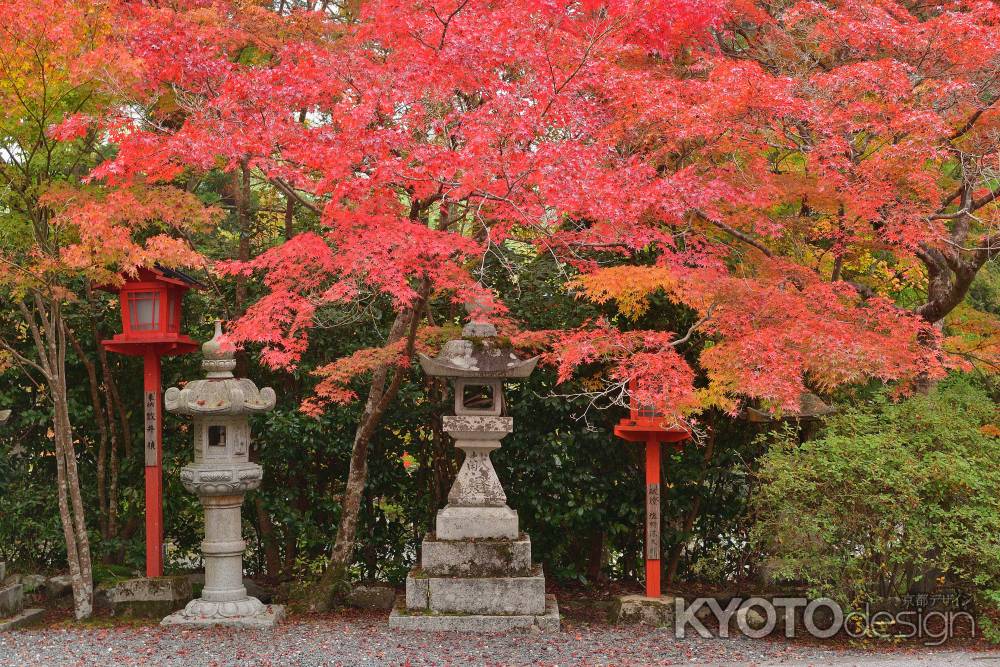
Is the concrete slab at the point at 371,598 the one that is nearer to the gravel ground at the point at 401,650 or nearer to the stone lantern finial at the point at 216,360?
the gravel ground at the point at 401,650

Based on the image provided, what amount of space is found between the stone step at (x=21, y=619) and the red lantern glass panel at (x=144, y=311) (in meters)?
2.53

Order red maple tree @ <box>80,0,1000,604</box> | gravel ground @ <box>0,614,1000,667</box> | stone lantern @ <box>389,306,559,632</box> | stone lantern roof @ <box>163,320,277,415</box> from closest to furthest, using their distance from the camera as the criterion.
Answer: gravel ground @ <box>0,614,1000,667</box>
red maple tree @ <box>80,0,1000,604</box>
stone lantern @ <box>389,306,559,632</box>
stone lantern roof @ <box>163,320,277,415</box>

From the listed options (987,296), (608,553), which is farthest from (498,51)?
(987,296)

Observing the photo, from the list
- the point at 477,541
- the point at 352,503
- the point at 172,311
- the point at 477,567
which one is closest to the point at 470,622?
the point at 477,567

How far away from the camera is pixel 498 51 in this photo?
6.70 m

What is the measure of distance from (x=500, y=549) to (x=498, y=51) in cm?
379

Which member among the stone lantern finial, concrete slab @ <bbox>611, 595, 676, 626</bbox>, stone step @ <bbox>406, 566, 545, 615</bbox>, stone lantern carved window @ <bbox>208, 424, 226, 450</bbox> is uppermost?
the stone lantern finial

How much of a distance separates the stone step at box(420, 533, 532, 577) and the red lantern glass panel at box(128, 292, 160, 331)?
292cm

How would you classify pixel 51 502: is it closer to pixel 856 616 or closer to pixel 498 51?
pixel 498 51

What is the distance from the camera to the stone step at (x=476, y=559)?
7258 mm

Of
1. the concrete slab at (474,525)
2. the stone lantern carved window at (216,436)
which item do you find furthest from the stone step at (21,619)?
the concrete slab at (474,525)

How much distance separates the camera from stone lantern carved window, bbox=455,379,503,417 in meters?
7.49

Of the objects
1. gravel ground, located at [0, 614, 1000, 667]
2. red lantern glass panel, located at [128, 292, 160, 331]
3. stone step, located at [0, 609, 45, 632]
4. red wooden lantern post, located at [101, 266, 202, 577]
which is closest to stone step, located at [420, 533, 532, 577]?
gravel ground, located at [0, 614, 1000, 667]

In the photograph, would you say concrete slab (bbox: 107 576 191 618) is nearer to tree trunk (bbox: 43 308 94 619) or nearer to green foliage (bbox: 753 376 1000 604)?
tree trunk (bbox: 43 308 94 619)
